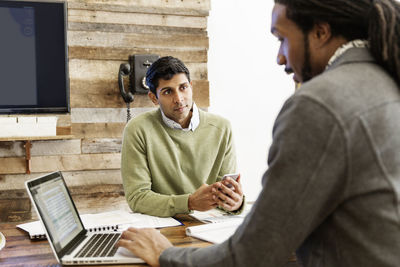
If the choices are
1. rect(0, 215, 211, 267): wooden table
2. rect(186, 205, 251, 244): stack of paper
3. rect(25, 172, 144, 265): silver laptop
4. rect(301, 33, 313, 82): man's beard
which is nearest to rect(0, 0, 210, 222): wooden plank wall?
rect(0, 215, 211, 267): wooden table

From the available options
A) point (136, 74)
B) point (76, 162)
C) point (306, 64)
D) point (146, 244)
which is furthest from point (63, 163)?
point (306, 64)

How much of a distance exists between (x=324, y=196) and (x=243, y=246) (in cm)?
20

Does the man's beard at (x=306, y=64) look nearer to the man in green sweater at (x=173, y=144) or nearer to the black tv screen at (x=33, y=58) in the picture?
the man in green sweater at (x=173, y=144)

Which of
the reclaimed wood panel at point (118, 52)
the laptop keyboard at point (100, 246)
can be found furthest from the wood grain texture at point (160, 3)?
the laptop keyboard at point (100, 246)

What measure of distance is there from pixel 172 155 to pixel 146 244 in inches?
46.5

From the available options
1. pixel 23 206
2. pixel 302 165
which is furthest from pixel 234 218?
pixel 23 206

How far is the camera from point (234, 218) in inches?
68.7

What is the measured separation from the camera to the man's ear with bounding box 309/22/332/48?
3.20ft

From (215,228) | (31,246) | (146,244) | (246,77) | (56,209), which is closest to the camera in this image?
(146,244)

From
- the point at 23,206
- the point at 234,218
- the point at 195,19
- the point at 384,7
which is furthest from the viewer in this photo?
the point at 195,19

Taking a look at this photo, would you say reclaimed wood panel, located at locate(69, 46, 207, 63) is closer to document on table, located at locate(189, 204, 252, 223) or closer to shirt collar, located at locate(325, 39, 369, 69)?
document on table, located at locate(189, 204, 252, 223)

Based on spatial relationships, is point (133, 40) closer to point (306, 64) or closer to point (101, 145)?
point (101, 145)

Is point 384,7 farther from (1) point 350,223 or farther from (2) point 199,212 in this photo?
(2) point 199,212

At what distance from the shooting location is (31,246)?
141cm
